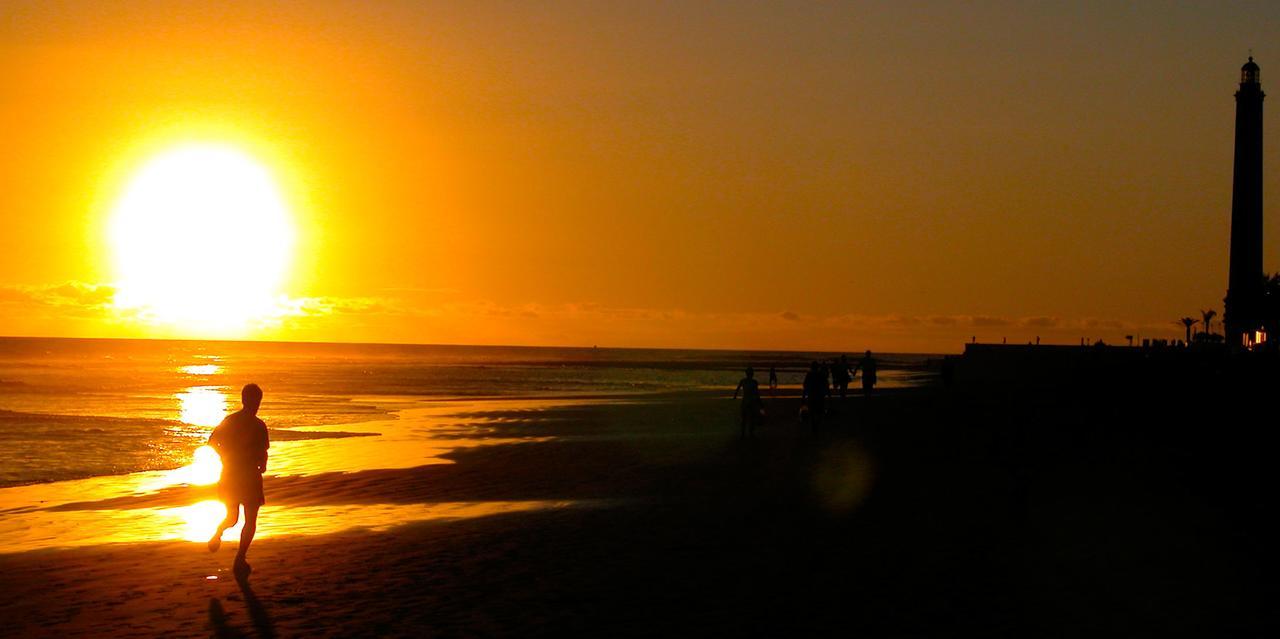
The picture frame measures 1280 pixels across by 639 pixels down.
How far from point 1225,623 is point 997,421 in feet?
83.9

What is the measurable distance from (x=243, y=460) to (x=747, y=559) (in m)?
5.40

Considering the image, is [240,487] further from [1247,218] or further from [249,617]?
[1247,218]

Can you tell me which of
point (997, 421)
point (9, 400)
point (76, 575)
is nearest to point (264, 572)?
point (76, 575)

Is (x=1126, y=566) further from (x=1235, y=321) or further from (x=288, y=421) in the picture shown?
(x=1235, y=321)

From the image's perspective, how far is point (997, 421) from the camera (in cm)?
3475

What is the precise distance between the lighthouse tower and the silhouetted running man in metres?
86.2

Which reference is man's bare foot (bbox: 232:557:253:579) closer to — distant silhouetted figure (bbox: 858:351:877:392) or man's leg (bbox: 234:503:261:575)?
man's leg (bbox: 234:503:261:575)

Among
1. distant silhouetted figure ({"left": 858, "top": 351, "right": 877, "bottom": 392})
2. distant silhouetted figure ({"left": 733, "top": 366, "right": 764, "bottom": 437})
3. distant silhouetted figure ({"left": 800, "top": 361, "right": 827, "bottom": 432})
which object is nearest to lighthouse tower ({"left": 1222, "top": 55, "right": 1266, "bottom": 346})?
distant silhouetted figure ({"left": 858, "top": 351, "right": 877, "bottom": 392})

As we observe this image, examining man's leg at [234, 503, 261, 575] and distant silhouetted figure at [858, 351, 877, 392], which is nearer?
man's leg at [234, 503, 261, 575]

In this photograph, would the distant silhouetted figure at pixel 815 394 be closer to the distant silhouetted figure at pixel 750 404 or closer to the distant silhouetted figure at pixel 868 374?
the distant silhouetted figure at pixel 750 404

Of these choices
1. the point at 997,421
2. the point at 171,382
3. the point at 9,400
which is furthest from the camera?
the point at 171,382

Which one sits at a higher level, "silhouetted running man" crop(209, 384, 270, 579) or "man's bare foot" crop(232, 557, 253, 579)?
"silhouetted running man" crop(209, 384, 270, 579)

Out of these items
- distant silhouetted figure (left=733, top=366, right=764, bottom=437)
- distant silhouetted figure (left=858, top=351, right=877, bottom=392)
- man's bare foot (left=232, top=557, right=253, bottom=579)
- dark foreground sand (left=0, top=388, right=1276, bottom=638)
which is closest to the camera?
dark foreground sand (left=0, top=388, right=1276, bottom=638)

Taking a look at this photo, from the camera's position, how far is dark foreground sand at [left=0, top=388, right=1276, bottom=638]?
403 inches
